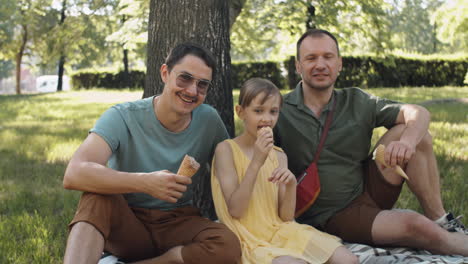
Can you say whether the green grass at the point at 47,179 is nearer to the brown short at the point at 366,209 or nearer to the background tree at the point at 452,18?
the brown short at the point at 366,209

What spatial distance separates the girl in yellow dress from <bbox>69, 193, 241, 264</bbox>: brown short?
0.60 ft

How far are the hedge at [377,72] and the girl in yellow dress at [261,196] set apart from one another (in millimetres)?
19578

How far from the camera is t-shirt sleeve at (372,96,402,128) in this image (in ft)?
12.9

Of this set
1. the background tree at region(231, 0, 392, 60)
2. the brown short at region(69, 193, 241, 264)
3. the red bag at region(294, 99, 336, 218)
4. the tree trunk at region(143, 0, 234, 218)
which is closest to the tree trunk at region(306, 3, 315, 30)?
the background tree at region(231, 0, 392, 60)

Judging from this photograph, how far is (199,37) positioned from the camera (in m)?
4.46

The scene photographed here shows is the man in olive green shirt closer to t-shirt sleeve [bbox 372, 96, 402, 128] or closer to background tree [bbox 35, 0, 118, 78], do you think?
t-shirt sleeve [bbox 372, 96, 402, 128]

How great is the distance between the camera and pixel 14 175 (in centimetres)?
659

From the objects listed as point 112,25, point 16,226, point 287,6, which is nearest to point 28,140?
point 16,226

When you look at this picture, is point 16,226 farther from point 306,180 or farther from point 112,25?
point 112,25

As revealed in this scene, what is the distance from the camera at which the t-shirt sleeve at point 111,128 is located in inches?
127

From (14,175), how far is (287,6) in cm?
1283

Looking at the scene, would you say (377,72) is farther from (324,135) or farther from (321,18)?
(324,135)

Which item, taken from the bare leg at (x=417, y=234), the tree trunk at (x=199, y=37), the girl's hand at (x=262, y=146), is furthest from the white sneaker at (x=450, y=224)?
the tree trunk at (x=199, y=37)

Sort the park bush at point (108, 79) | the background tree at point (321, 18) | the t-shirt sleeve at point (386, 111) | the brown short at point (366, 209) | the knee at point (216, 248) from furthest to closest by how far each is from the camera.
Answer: the park bush at point (108, 79) < the background tree at point (321, 18) < the t-shirt sleeve at point (386, 111) < the brown short at point (366, 209) < the knee at point (216, 248)
